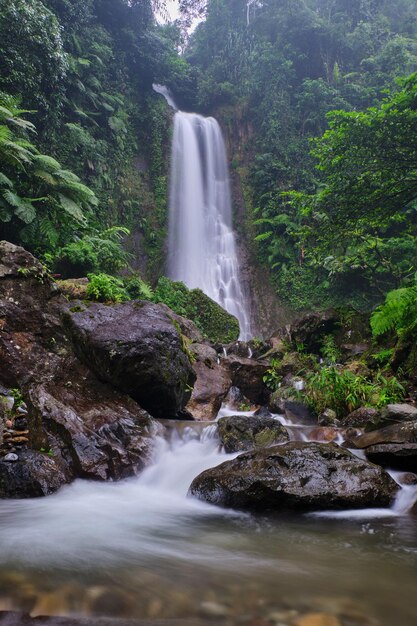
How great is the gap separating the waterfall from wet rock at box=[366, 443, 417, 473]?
14.1 meters

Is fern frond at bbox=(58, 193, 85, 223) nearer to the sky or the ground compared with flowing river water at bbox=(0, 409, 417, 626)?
nearer to the sky

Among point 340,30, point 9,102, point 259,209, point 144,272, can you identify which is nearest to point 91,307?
point 9,102

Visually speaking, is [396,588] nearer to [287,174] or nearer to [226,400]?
[226,400]

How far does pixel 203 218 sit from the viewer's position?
75.0ft

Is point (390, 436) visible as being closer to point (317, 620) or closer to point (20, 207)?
point (317, 620)

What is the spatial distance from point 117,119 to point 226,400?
1610 centimetres

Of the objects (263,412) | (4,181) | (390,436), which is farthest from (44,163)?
(390,436)

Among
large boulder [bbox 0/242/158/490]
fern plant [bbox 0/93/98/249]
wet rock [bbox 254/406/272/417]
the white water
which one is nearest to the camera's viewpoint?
the white water

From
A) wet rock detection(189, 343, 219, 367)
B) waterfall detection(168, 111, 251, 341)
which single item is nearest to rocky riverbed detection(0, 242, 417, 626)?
wet rock detection(189, 343, 219, 367)

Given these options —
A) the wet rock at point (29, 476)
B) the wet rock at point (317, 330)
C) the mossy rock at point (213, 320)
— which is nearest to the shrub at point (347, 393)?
the wet rock at point (317, 330)

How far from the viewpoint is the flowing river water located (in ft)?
6.01

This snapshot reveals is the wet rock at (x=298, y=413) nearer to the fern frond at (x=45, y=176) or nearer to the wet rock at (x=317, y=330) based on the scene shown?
the wet rock at (x=317, y=330)

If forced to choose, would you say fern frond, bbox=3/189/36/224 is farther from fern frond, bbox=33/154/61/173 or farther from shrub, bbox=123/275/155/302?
shrub, bbox=123/275/155/302

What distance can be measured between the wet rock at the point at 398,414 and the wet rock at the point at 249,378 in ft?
15.4
